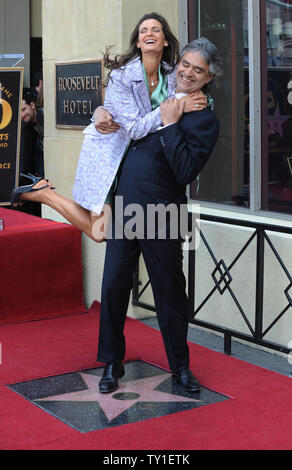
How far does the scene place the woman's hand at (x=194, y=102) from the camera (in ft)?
13.6

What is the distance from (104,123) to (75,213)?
2.47 feet

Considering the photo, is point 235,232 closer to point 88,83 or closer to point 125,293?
point 125,293

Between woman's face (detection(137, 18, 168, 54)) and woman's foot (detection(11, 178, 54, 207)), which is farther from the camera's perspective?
woman's foot (detection(11, 178, 54, 207))

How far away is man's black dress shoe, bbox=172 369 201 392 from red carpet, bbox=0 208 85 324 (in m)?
1.84

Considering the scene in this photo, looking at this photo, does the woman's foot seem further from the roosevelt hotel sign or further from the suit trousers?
the roosevelt hotel sign

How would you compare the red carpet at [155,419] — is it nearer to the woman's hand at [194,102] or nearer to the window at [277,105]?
the window at [277,105]

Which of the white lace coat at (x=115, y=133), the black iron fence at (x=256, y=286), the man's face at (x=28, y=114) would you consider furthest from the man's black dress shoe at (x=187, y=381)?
the man's face at (x=28, y=114)

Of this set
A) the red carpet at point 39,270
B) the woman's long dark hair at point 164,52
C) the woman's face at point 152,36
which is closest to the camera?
the woman's face at point 152,36

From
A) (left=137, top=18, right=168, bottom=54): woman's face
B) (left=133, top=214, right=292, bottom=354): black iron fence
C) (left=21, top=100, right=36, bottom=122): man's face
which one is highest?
(left=21, top=100, right=36, bottom=122): man's face

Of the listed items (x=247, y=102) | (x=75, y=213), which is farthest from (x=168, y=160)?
(x=247, y=102)

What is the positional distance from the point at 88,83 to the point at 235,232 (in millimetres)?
1862

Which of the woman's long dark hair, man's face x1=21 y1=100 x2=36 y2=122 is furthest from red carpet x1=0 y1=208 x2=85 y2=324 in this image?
man's face x1=21 y1=100 x2=36 y2=122

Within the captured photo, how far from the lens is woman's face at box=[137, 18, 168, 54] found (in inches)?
167
